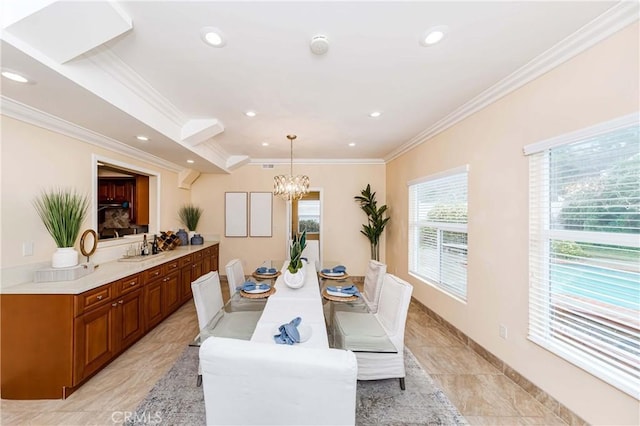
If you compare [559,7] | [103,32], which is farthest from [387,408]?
[103,32]

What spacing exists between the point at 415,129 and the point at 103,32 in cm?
354

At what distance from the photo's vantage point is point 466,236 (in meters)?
3.12

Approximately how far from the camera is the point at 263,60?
6.68 feet

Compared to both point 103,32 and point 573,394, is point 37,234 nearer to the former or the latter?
point 103,32

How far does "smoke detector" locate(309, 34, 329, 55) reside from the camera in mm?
1760

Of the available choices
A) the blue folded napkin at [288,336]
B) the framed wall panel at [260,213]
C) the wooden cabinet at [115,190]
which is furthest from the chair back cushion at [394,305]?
the wooden cabinet at [115,190]

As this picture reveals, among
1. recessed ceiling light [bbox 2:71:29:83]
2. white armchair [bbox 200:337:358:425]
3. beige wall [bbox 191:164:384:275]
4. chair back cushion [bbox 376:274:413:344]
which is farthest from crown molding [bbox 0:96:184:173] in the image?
chair back cushion [bbox 376:274:413:344]

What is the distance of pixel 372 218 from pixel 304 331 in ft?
13.7

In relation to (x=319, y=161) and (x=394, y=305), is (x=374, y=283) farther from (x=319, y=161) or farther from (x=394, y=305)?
(x=319, y=161)

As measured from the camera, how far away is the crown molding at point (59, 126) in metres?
2.19

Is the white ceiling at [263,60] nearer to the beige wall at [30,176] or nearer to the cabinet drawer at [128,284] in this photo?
the beige wall at [30,176]

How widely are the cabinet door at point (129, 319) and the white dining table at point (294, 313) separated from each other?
1.66 m

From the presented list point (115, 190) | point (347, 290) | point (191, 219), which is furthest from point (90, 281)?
point (115, 190)
